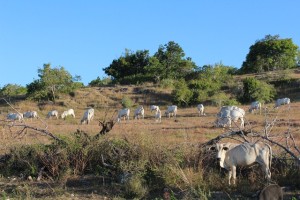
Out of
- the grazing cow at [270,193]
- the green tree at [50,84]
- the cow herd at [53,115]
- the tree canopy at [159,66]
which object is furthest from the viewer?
the tree canopy at [159,66]

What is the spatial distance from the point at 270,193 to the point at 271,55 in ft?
212

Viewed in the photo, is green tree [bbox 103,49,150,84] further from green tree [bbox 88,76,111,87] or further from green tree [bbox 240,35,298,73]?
green tree [bbox 240,35,298,73]

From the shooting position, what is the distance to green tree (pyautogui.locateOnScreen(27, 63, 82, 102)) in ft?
166

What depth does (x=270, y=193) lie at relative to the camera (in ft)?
25.4

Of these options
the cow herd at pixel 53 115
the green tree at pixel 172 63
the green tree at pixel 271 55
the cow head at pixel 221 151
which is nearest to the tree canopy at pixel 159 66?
the green tree at pixel 172 63

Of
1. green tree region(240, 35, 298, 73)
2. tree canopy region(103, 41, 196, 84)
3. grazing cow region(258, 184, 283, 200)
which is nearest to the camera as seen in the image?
grazing cow region(258, 184, 283, 200)

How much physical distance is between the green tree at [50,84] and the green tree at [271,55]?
2919 cm

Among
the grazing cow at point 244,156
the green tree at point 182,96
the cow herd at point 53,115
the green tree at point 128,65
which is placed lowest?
the grazing cow at point 244,156

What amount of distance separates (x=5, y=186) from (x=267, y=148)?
5542mm

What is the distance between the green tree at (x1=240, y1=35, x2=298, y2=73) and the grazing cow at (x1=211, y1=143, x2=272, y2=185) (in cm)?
6043

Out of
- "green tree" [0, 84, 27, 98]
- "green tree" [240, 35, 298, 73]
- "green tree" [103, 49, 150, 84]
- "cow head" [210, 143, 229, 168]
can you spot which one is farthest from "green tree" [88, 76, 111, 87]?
"cow head" [210, 143, 229, 168]

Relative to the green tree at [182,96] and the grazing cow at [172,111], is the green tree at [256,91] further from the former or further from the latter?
the grazing cow at [172,111]

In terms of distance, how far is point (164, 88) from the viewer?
53875 mm

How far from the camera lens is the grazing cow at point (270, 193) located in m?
7.69
